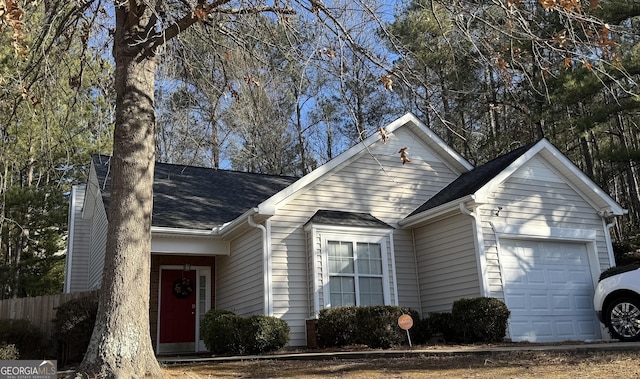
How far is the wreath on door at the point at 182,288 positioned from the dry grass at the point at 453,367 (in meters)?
6.05

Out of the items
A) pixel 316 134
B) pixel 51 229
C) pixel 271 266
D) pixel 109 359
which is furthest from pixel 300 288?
pixel 316 134

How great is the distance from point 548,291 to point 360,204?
14.5 feet

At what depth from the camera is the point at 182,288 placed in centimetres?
1398

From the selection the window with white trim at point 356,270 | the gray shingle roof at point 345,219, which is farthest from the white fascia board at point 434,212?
the window with white trim at point 356,270

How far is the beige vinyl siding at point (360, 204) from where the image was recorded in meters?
11.5

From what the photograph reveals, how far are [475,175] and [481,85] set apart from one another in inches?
447

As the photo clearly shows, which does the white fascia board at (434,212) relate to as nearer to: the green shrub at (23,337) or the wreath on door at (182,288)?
the wreath on door at (182,288)

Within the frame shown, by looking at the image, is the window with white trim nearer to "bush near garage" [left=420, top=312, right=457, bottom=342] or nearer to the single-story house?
the single-story house

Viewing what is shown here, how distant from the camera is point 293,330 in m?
11.4

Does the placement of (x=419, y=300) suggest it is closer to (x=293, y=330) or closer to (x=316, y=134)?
(x=293, y=330)

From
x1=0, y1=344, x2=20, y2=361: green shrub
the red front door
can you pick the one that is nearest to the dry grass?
x1=0, y1=344, x2=20, y2=361: green shrub

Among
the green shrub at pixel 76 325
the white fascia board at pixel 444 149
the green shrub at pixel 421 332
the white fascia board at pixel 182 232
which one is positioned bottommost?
the green shrub at pixel 421 332

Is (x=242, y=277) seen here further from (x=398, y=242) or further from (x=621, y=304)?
(x=621, y=304)

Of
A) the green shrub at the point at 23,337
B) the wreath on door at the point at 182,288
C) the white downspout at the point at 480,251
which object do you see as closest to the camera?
the green shrub at the point at 23,337
